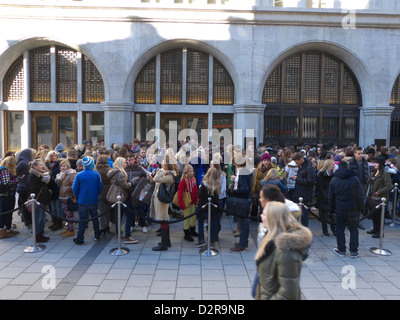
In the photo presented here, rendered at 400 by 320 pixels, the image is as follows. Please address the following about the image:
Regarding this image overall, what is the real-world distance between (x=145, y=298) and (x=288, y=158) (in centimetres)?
555

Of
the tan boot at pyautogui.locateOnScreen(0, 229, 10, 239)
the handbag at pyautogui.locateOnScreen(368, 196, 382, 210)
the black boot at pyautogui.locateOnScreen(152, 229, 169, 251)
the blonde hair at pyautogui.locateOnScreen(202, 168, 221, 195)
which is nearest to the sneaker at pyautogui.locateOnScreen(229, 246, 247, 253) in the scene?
the blonde hair at pyautogui.locateOnScreen(202, 168, 221, 195)

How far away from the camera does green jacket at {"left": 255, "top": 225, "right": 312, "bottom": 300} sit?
2842 mm

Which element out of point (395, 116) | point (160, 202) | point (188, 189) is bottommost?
point (160, 202)

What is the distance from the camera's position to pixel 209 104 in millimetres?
15227

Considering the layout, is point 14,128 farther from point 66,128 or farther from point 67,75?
point 67,75

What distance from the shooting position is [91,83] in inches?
593

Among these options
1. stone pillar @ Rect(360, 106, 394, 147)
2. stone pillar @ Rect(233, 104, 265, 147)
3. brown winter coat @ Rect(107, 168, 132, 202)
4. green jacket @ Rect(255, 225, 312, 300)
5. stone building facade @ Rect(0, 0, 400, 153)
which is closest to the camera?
green jacket @ Rect(255, 225, 312, 300)

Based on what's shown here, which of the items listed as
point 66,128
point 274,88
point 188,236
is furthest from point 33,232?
point 274,88

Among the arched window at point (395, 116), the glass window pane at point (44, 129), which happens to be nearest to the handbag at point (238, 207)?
the glass window pane at point (44, 129)

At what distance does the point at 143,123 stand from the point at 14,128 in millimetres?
5941

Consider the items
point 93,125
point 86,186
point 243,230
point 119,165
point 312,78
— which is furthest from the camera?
point 312,78

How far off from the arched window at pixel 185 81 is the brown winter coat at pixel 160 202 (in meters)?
8.92

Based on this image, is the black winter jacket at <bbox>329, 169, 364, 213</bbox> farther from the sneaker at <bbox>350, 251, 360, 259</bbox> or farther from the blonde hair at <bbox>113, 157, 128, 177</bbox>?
the blonde hair at <bbox>113, 157, 128, 177</bbox>
